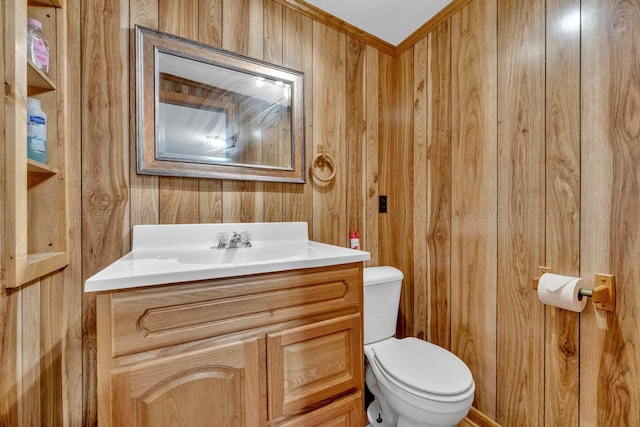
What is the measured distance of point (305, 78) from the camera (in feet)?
4.78

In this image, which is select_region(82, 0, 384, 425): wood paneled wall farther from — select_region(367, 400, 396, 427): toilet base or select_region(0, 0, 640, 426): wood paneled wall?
select_region(367, 400, 396, 427): toilet base

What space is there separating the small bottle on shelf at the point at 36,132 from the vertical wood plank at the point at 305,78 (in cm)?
90

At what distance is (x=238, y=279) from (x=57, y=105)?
909 millimetres

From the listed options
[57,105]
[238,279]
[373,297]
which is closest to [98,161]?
[57,105]


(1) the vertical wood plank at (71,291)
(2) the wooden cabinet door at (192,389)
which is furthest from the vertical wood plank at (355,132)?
(1) the vertical wood plank at (71,291)

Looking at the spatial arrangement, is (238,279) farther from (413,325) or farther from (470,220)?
(413,325)

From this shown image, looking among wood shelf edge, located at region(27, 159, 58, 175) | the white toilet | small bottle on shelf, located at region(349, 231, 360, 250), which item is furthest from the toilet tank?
wood shelf edge, located at region(27, 159, 58, 175)

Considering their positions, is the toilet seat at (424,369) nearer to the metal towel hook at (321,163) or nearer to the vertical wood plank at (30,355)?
the metal towel hook at (321,163)

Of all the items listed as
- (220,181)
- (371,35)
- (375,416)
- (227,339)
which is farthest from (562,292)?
(371,35)

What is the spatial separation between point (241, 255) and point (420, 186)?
111 centimetres

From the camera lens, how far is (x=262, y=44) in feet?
4.38

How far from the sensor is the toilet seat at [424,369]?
0.98 m

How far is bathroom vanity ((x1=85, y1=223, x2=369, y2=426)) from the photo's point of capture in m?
0.65

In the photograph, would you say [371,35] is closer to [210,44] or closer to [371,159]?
[371,159]
